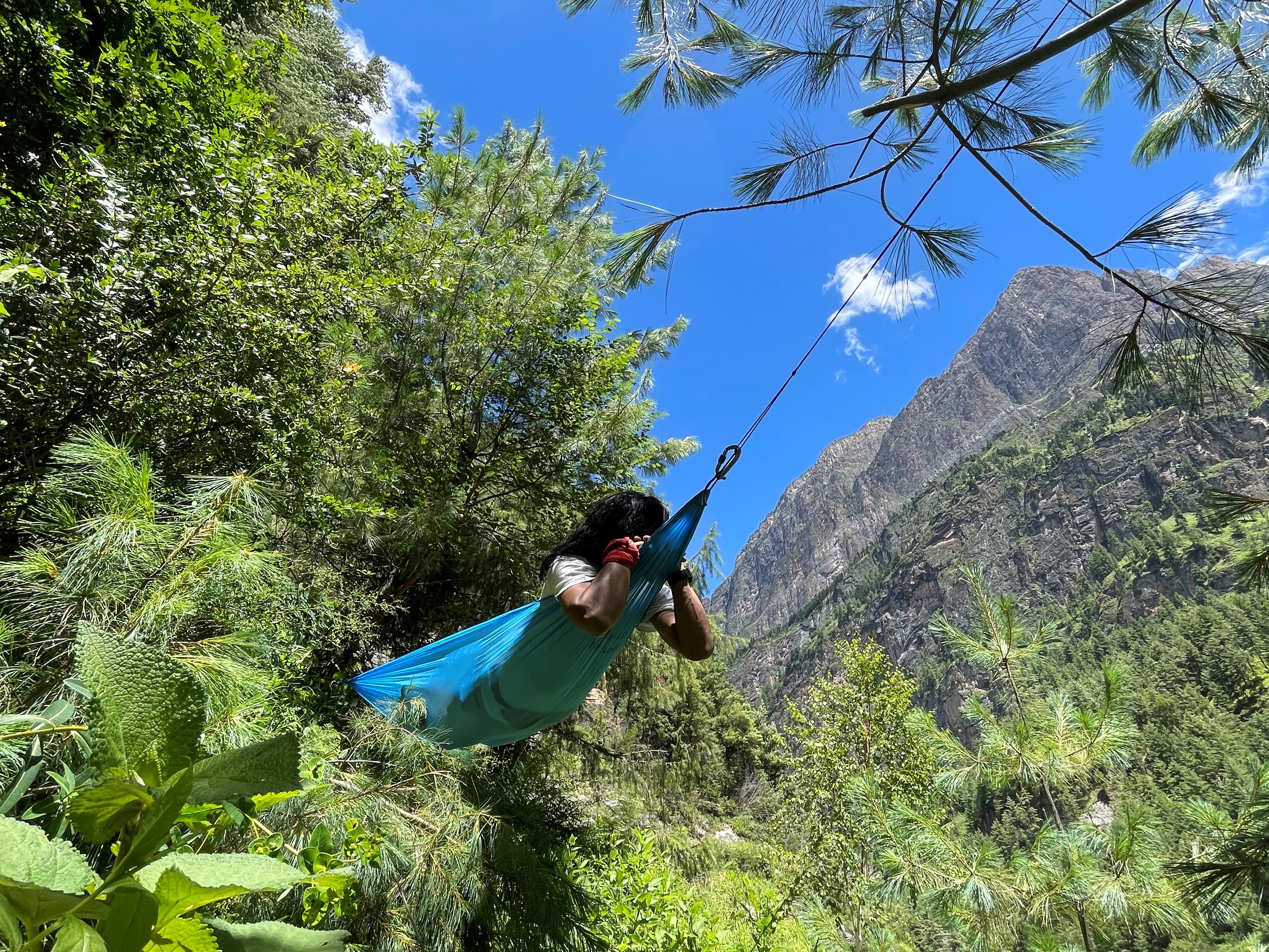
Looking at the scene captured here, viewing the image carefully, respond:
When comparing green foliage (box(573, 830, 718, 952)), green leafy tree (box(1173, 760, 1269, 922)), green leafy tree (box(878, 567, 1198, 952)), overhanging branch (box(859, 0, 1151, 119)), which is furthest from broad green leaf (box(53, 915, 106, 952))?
green leafy tree (box(878, 567, 1198, 952))

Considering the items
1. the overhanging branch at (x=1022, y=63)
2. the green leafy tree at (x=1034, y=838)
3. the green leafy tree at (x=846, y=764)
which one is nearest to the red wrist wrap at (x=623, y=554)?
the overhanging branch at (x=1022, y=63)

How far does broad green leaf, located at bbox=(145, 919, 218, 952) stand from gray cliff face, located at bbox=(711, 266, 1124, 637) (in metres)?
75.7

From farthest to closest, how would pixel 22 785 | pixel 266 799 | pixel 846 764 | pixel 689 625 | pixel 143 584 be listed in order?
1. pixel 846 764
2. pixel 689 625
3. pixel 143 584
4. pixel 266 799
5. pixel 22 785

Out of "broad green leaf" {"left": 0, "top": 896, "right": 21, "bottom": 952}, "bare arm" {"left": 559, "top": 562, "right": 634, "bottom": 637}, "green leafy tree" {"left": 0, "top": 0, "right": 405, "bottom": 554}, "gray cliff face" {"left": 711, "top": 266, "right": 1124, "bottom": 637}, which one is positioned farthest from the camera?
"gray cliff face" {"left": 711, "top": 266, "right": 1124, "bottom": 637}

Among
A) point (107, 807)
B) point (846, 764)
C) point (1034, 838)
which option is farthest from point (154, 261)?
point (846, 764)

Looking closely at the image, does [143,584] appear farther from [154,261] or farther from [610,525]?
[154,261]

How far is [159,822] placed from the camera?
225 mm

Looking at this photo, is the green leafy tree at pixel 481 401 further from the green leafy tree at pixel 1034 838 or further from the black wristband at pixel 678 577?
the green leafy tree at pixel 1034 838

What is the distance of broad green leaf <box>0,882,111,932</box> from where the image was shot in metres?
0.18

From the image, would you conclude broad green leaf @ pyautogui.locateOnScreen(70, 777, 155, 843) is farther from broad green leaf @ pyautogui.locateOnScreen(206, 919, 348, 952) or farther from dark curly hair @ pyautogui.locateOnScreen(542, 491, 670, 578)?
dark curly hair @ pyautogui.locateOnScreen(542, 491, 670, 578)

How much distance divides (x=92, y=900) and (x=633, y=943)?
2342 mm

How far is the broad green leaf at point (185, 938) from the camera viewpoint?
0.68 ft

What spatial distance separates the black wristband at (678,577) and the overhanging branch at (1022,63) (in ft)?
4.12

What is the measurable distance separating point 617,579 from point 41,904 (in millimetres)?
1306
